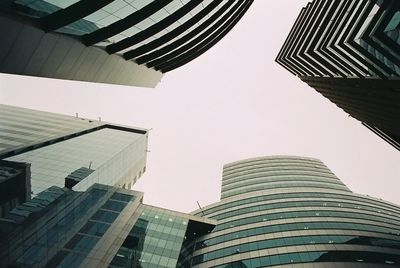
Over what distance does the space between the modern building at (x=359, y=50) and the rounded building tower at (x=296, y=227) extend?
20.1 m

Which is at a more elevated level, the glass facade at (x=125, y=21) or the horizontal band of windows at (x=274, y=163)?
the glass facade at (x=125, y=21)

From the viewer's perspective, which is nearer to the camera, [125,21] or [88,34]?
[88,34]

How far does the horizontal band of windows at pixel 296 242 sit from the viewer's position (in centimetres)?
5519

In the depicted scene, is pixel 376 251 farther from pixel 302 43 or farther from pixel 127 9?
pixel 127 9

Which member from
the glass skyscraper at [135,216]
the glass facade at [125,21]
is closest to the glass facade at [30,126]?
the glass skyscraper at [135,216]

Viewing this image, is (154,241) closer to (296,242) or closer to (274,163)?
(296,242)

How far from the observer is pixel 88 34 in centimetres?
1830

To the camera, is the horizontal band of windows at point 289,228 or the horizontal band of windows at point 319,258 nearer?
the horizontal band of windows at point 319,258

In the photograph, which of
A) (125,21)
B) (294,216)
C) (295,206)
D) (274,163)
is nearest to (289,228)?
(294,216)

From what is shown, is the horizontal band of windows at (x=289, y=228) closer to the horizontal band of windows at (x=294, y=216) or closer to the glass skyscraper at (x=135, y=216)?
the glass skyscraper at (x=135, y=216)

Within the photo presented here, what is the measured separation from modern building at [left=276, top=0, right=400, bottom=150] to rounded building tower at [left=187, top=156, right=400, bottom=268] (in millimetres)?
20118

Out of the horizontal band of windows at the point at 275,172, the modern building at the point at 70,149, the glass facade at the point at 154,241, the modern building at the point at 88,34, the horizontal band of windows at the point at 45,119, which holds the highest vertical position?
the modern building at the point at 88,34

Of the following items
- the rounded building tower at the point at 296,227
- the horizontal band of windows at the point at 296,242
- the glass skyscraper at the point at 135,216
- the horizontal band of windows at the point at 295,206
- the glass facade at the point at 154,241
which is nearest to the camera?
the glass skyscraper at the point at 135,216

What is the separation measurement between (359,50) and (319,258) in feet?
110
